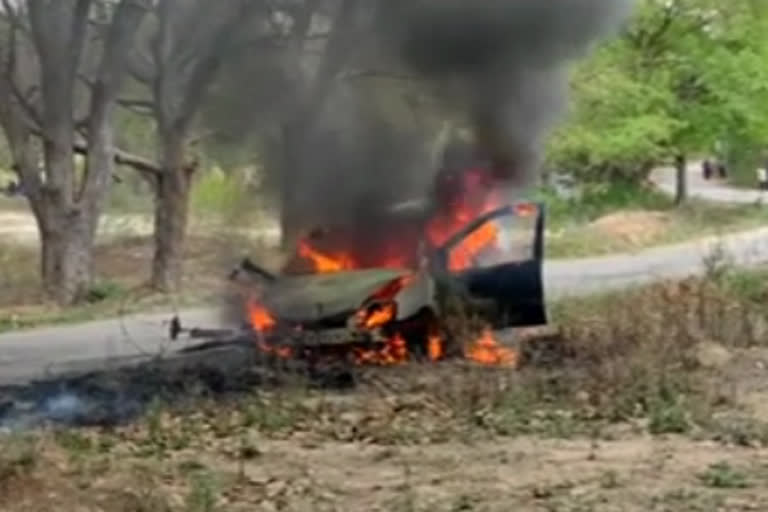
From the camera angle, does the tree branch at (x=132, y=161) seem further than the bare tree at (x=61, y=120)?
Yes

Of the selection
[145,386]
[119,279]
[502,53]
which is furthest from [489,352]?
[119,279]

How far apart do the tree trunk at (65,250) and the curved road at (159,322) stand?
2.63 m

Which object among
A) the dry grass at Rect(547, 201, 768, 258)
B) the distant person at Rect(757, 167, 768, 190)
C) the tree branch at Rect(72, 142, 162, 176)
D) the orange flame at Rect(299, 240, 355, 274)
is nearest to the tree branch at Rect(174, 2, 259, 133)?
the tree branch at Rect(72, 142, 162, 176)

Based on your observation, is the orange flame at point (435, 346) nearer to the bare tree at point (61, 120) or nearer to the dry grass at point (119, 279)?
the dry grass at point (119, 279)

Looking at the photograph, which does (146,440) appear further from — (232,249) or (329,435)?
(232,249)

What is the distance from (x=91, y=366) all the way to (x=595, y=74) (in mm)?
17724

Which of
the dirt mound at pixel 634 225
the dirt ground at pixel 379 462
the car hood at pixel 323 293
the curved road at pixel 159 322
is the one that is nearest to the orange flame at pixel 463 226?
the car hood at pixel 323 293

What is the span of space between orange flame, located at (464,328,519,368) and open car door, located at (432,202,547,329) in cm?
26

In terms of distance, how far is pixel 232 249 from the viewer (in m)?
17.2

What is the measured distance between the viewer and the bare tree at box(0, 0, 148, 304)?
20375mm

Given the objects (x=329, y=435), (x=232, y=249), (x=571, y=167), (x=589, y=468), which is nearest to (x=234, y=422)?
(x=329, y=435)

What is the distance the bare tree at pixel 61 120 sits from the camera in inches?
802

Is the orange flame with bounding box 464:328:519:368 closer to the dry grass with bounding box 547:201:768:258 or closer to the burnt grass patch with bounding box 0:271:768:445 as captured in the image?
the burnt grass patch with bounding box 0:271:768:445

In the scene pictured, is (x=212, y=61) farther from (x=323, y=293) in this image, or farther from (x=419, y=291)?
(x=419, y=291)
